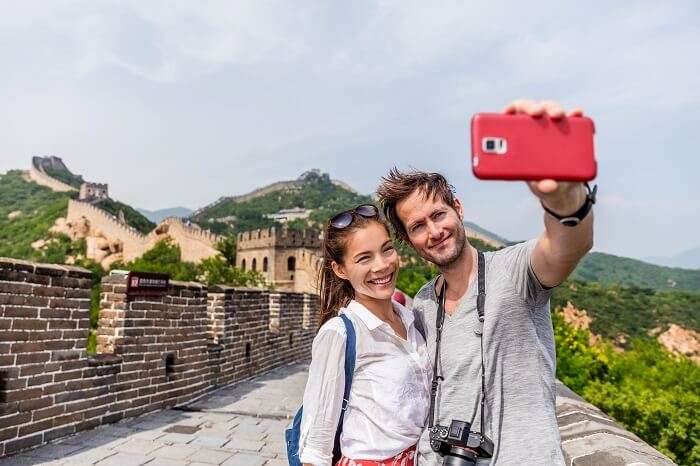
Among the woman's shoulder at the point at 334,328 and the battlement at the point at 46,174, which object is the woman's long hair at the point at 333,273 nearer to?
the woman's shoulder at the point at 334,328

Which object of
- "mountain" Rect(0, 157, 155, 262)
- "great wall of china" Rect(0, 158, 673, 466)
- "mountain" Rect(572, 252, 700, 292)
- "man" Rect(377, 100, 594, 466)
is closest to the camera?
"man" Rect(377, 100, 594, 466)

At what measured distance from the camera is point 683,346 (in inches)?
1423

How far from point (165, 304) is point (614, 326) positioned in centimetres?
3724

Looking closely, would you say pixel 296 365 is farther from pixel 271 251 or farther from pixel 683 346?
pixel 683 346

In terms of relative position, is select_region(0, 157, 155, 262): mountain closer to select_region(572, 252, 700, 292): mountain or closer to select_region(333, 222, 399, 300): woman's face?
select_region(333, 222, 399, 300): woman's face

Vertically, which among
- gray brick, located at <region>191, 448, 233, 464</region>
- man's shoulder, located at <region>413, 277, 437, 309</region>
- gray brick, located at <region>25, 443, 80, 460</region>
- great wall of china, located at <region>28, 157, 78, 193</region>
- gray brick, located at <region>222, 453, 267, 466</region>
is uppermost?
great wall of china, located at <region>28, 157, 78, 193</region>

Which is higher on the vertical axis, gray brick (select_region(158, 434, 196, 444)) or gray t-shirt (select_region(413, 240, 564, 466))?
gray t-shirt (select_region(413, 240, 564, 466))

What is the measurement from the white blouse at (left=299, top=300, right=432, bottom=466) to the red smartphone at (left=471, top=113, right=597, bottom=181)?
0.97 m

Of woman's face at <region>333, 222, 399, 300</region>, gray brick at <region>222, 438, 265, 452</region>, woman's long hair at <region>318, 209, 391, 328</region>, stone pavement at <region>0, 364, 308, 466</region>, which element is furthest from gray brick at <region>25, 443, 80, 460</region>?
woman's face at <region>333, 222, 399, 300</region>

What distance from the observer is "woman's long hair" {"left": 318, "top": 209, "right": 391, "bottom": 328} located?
225cm

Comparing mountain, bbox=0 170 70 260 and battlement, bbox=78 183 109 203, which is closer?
mountain, bbox=0 170 70 260

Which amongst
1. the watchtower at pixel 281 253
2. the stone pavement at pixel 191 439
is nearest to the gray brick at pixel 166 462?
the stone pavement at pixel 191 439

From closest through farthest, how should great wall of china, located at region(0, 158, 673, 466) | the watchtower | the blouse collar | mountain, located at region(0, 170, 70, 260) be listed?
the blouse collar, great wall of china, located at region(0, 158, 673, 466), the watchtower, mountain, located at region(0, 170, 70, 260)

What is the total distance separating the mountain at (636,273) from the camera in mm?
90375
